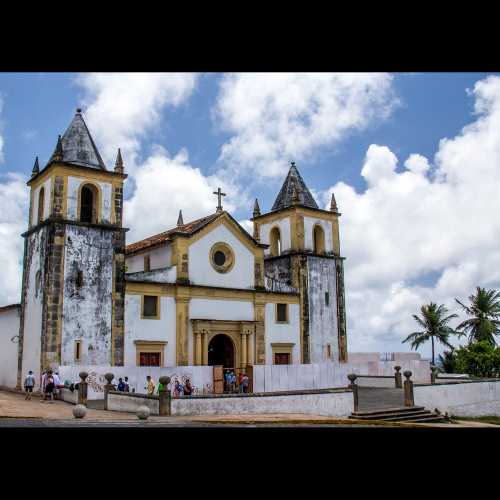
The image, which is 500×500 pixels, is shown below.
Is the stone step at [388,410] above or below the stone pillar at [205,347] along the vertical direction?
below

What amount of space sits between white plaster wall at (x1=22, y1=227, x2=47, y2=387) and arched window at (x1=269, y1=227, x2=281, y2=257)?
13.8m

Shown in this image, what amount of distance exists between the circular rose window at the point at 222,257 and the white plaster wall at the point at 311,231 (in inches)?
201

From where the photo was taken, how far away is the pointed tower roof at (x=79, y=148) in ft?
81.2

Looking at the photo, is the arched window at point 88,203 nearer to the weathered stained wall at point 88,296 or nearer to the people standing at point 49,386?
the weathered stained wall at point 88,296

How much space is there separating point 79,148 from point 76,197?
242 centimetres

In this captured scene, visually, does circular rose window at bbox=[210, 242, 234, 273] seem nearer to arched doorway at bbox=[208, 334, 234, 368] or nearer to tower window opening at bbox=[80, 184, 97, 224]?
arched doorway at bbox=[208, 334, 234, 368]

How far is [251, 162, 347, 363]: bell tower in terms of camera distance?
3095 cm

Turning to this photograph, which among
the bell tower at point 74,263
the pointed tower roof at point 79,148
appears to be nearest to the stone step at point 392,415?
the bell tower at point 74,263

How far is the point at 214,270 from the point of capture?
2827cm

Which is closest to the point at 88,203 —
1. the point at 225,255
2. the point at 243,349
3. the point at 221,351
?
the point at 225,255

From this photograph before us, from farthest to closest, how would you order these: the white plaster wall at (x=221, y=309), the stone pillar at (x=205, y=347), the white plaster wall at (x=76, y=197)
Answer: the white plaster wall at (x=221, y=309), the stone pillar at (x=205, y=347), the white plaster wall at (x=76, y=197)
